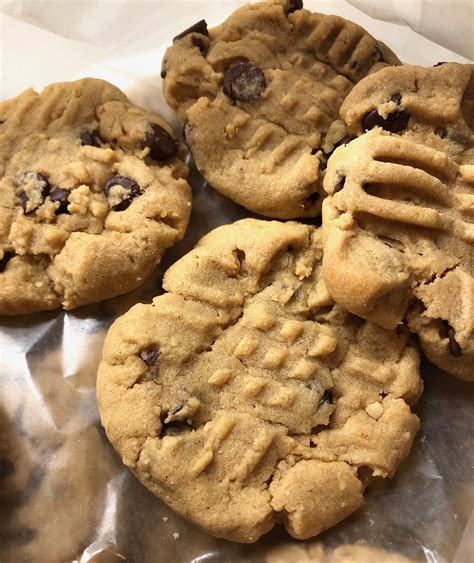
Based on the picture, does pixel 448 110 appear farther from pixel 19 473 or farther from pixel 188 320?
pixel 19 473

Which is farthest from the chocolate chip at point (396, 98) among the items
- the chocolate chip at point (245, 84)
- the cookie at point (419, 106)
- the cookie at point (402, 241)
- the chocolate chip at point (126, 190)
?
the chocolate chip at point (126, 190)

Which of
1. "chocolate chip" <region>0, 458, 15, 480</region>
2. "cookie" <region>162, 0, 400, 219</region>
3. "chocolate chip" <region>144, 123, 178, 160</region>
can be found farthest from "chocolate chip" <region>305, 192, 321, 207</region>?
"chocolate chip" <region>0, 458, 15, 480</region>

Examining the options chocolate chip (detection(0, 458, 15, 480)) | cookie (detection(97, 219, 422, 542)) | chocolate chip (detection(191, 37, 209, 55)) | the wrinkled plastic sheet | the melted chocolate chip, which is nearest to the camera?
cookie (detection(97, 219, 422, 542))

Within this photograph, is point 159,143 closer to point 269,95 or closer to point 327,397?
point 269,95

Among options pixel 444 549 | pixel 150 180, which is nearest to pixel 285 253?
pixel 150 180

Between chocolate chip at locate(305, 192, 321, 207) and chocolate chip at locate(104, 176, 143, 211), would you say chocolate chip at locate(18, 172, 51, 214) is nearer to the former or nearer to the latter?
chocolate chip at locate(104, 176, 143, 211)

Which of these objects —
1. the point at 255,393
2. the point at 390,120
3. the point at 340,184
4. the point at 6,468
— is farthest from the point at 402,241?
the point at 6,468
